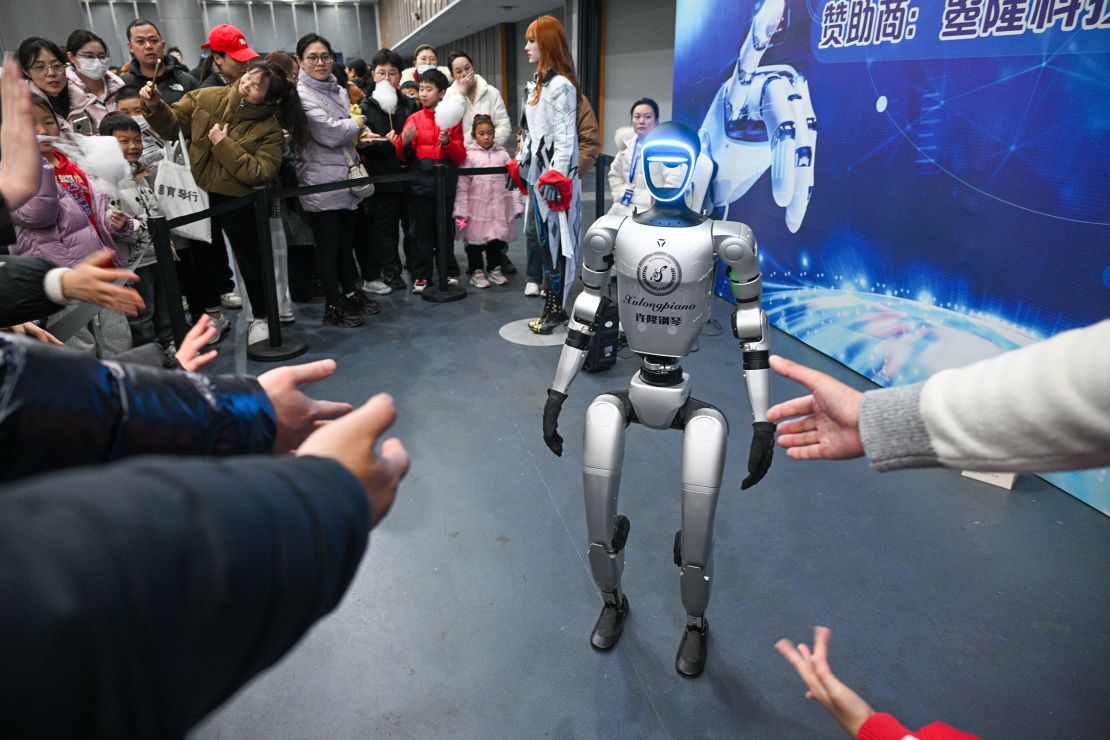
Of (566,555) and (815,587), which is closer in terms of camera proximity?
(815,587)

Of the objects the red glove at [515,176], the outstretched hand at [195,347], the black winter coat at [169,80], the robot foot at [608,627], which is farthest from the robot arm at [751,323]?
the black winter coat at [169,80]

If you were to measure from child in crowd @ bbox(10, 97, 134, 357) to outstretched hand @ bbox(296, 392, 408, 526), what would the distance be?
2850 millimetres

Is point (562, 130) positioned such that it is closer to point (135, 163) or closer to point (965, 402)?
point (135, 163)

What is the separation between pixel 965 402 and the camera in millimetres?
957

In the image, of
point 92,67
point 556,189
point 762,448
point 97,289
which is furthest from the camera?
point 556,189

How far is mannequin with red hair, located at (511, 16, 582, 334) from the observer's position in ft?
13.9

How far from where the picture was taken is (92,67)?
433 cm

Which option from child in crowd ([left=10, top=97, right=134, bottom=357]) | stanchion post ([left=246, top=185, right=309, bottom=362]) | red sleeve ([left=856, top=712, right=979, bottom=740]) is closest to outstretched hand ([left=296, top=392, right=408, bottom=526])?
red sleeve ([left=856, top=712, right=979, bottom=740])

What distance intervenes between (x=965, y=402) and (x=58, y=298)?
1.80m

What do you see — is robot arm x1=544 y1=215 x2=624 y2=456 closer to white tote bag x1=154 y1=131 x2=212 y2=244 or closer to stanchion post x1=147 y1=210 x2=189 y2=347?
stanchion post x1=147 y1=210 x2=189 y2=347

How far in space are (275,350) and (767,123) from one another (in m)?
3.82

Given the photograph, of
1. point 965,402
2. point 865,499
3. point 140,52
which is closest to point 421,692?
point 965,402

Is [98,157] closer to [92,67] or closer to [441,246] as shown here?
[92,67]

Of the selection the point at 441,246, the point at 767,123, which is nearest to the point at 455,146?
the point at 441,246
